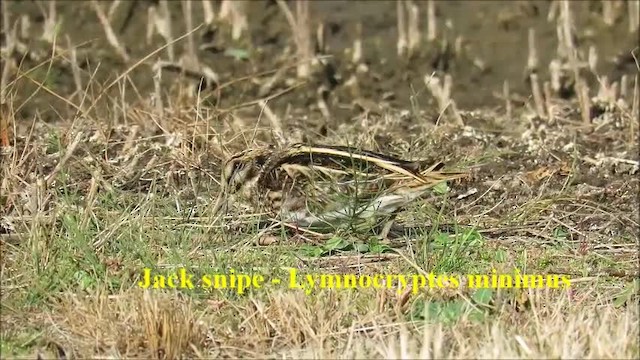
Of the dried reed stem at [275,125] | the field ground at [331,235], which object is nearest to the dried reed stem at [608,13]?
the field ground at [331,235]

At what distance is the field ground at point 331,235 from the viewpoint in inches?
152

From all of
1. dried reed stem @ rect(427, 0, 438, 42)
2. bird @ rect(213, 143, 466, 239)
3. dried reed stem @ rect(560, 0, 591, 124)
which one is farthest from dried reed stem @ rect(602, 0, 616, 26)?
bird @ rect(213, 143, 466, 239)

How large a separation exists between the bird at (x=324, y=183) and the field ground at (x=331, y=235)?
104 mm

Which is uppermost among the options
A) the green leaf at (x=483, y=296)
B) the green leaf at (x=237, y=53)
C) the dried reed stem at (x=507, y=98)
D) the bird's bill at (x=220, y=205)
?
the bird's bill at (x=220, y=205)

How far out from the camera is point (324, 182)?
469 cm

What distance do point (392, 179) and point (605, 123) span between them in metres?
2.46

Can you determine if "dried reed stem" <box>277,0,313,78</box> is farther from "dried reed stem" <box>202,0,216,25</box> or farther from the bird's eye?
the bird's eye

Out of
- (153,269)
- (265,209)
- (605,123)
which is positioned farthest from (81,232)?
(605,123)

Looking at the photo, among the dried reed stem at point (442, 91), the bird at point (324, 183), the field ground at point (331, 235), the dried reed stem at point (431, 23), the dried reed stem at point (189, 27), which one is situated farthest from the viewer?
the dried reed stem at point (431, 23)

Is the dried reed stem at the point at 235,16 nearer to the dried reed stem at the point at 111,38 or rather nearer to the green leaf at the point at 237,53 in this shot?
the green leaf at the point at 237,53

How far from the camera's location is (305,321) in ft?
Result: 12.8

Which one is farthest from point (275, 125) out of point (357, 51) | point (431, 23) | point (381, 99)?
point (431, 23)

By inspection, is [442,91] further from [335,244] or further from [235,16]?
[335,244]

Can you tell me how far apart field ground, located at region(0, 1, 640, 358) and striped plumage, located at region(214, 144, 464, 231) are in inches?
4.4
